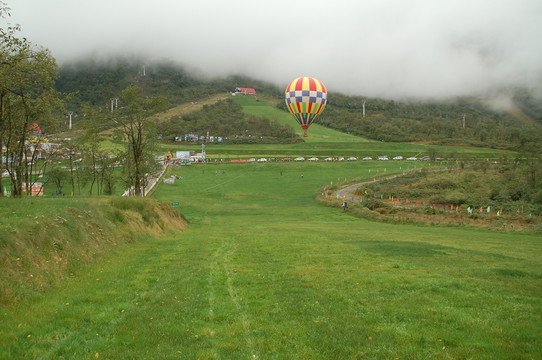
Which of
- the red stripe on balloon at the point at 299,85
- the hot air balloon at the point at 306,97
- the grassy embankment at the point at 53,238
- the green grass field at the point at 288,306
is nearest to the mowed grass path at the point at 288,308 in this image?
the green grass field at the point at 288,306

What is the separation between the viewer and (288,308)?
9.26 meters

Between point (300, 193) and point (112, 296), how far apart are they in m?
56.8

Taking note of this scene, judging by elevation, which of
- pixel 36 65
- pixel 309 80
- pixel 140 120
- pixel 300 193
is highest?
pixel 309 80

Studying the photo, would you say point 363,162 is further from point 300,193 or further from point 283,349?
point 283,349

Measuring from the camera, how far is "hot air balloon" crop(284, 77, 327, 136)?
58469 mm

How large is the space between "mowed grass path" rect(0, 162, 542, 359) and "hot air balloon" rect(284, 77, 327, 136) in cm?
4369

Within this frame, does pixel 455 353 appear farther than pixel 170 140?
No

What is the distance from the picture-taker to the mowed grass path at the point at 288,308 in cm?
704

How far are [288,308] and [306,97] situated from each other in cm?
5178

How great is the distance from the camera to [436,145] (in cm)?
14225

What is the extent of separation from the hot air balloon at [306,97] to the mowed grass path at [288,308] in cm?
4369

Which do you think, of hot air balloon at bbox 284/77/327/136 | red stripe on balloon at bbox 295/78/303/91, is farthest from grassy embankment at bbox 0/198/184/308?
red stripe on balloon at bbox 295/78/303/91

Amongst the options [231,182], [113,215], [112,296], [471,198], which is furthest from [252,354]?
[231,182]

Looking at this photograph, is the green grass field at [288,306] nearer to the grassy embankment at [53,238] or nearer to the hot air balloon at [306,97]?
the grassy embankment at [53,238]
